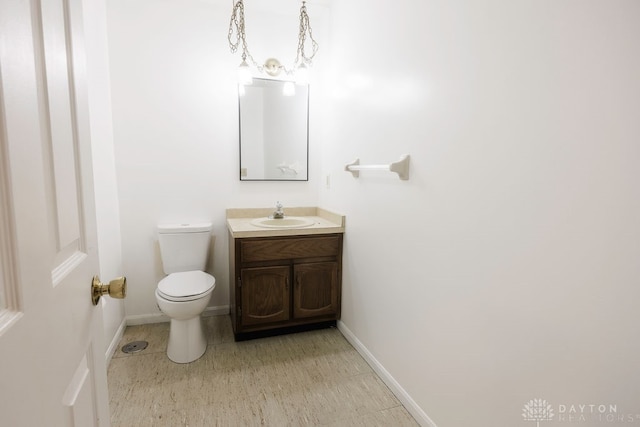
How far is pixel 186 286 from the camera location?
2.14 m

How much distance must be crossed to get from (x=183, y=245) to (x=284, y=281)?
2.62 ft

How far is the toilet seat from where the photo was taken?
2016 mm

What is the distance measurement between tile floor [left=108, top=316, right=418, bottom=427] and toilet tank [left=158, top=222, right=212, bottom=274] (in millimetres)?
531

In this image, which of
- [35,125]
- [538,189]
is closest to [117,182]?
[35,125]

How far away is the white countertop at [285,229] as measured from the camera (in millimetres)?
2260

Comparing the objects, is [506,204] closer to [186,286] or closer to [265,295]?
[265,295]

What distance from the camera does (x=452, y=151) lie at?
138cm

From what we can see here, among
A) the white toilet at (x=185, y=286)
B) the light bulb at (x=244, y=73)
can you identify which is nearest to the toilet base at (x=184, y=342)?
the white toilet at (x=185, y=286)

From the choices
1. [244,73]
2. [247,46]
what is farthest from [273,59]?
[244,73]

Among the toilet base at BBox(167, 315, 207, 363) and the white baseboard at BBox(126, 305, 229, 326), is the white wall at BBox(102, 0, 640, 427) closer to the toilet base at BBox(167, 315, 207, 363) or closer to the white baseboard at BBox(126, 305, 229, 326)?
the white baseboard at BBox(126, 305, 229, 326)

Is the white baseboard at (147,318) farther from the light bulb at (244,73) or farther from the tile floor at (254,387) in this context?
the light bulb at (244,73)

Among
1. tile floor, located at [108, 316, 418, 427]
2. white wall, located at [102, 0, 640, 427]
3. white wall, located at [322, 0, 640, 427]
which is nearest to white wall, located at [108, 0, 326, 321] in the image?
white wall, located at [102, 0, 640, 427]

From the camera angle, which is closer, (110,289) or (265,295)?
(110,289)

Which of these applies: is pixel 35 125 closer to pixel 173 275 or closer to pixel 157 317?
pixel 173 275
